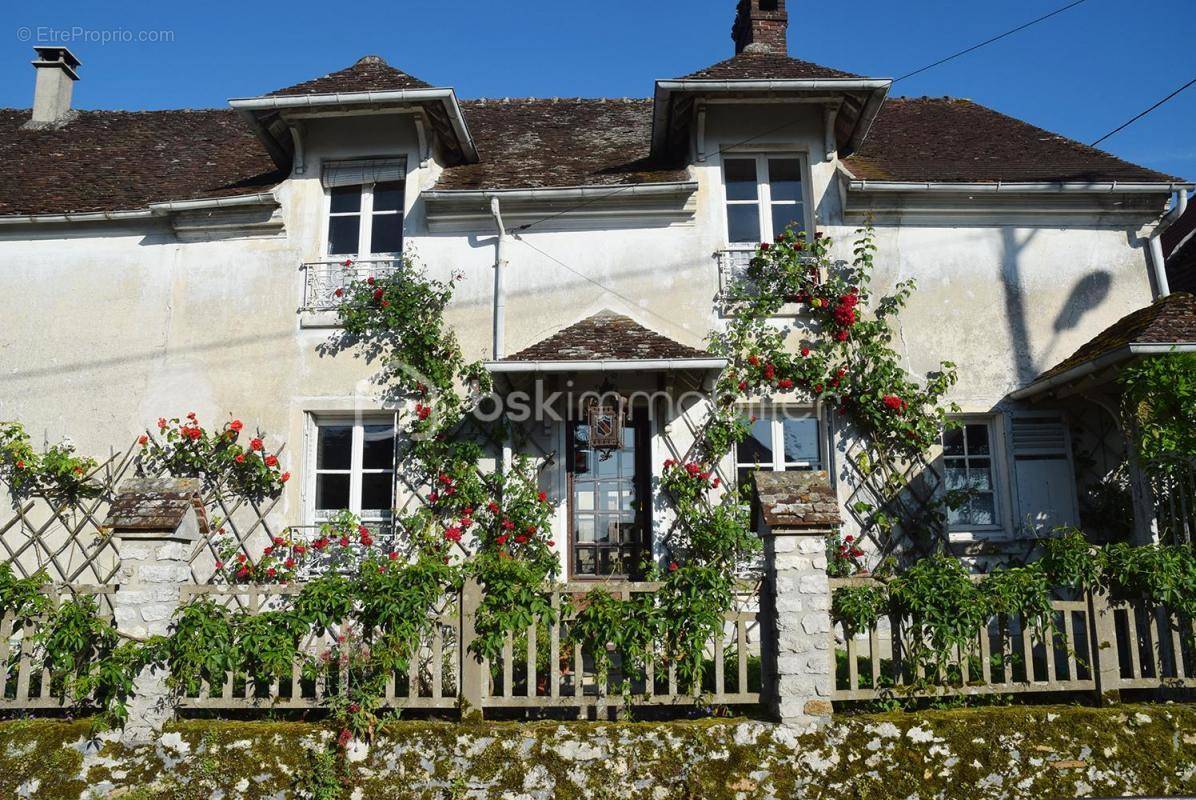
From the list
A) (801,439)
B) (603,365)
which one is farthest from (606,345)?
(801,439)

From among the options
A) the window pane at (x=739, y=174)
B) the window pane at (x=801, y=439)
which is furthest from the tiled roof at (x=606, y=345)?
the window pane at (x=739, y=174)

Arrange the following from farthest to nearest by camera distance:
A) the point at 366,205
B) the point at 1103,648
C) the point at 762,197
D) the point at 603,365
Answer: the point at 366,205, the point at 762,197, the point at 603,365, the point at 1103,648

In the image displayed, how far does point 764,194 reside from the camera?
898 centimetres

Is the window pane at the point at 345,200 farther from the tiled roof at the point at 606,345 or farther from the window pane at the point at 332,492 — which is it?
the window pane at the point at 332,492

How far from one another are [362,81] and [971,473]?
7.84m

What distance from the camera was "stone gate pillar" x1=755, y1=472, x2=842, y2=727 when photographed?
5.14 metres

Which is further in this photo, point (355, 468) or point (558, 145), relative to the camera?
point (558, 145)

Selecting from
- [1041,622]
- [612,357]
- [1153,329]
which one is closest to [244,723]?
[612,357]

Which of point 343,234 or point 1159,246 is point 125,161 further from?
point 1159,246

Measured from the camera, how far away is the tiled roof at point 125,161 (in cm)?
922

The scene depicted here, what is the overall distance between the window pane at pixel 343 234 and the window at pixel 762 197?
4.16 m

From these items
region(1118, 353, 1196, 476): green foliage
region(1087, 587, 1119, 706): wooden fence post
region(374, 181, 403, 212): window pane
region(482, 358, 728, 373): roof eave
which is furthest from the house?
region(1087, 587, 1119, 706): wooden fence post

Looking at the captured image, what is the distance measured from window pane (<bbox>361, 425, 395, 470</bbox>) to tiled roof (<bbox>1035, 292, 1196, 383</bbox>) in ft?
22.1

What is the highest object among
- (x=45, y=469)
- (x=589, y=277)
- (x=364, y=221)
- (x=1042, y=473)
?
(x=364, y=221)
